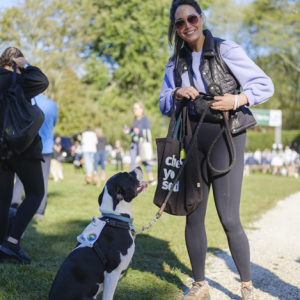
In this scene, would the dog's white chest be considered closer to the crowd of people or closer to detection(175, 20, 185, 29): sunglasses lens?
detection(175, 20, 185, 29): sunglasses lens

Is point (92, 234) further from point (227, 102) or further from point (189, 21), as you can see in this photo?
point (189, 21)

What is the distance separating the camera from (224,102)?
300 cm

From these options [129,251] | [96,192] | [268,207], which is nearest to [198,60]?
[129,251]

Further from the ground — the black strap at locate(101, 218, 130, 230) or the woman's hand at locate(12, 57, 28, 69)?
the woman's hand at locate(12, 57, 28, 69)

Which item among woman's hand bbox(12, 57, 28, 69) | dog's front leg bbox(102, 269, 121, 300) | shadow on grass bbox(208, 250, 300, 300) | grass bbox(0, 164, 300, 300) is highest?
woman's hand bbox(12, 57, 28, 69)

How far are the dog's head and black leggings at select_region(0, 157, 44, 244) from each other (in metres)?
1.20

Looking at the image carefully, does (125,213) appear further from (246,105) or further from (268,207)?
(268,207)

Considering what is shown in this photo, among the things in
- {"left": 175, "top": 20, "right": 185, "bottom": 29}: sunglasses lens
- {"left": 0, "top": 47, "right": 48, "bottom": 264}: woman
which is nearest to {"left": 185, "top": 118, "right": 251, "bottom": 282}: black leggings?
{"left": 175, "top": 20, "right": 185, "bottom": 29}: sunglasses lens

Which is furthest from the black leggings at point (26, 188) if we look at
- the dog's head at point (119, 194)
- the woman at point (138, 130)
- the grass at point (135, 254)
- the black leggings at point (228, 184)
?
the woman at point (138, 130)

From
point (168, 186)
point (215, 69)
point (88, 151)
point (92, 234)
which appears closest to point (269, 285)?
point (168, 186)

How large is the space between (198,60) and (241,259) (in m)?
1.62

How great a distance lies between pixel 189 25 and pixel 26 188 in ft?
7.66

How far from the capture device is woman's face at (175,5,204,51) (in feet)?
10.4

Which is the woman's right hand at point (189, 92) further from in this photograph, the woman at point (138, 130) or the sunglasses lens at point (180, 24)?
the woman at point (138, 130)
